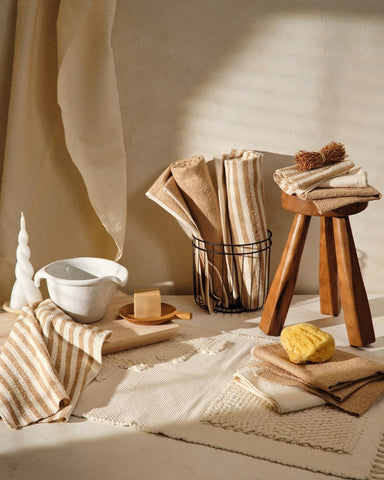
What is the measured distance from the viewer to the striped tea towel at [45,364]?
1111 mm

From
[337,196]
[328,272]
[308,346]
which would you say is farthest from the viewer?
[328,272]

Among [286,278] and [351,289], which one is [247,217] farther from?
[351,289]

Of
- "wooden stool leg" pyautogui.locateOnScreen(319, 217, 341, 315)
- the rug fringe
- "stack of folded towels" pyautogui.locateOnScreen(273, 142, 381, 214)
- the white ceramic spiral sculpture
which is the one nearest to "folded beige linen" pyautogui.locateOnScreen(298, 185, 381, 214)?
"stack of folded towels" pyautogui.locateOnScreen(273, 142, 381, 214)

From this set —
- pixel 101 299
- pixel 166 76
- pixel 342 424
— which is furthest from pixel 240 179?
pixel 342 424

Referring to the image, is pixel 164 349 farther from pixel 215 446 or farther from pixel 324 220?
pixel 324 220

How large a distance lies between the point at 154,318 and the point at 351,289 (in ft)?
1.48

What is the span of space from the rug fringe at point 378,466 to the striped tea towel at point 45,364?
53 centimetres

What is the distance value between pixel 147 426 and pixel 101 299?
0.39 m

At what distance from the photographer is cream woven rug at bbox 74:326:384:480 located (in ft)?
3.28

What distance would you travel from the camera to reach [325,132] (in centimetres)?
160

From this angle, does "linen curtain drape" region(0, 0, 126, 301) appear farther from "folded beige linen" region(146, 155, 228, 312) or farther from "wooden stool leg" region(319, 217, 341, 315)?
"wooden stool leg" region(319, 217, 341, 315)

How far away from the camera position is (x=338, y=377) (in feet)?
3.79

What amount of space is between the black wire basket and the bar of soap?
0.19m

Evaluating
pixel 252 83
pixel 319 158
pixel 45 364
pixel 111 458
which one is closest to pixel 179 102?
pixel 252 83
